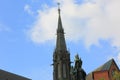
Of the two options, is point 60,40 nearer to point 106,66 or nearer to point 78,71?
point 78,71

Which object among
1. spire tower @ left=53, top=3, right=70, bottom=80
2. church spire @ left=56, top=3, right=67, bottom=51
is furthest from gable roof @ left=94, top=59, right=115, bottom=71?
church spire @ left=56, top=3, right=67, bottom=51

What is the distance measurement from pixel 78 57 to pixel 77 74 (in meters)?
4.37

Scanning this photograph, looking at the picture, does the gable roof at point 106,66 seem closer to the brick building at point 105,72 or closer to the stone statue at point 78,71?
the brick building at point 105,72

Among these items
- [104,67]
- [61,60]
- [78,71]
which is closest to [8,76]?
[61,60]

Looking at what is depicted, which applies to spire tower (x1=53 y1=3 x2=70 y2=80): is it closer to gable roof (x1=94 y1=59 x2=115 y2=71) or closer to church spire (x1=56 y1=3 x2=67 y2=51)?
church spire (x1=56 y1=3 x2=67 y2=51)

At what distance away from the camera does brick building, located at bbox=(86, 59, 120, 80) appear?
85.8m

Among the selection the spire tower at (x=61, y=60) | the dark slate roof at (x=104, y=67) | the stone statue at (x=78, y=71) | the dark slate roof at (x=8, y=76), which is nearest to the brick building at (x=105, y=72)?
the dark slate roof at (x=104, y=67)

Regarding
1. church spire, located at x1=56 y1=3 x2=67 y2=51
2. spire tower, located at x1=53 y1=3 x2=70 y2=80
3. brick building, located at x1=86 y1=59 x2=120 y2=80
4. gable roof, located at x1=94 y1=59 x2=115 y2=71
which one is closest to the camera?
brick building, located at x1=86 y1=59 x2=120 y2=80

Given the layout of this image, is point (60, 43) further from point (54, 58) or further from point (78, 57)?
point (78, 57)

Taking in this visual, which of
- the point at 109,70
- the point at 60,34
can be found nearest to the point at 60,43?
the point at 60,34

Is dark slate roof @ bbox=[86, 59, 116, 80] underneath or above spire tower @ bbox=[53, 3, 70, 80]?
underneath

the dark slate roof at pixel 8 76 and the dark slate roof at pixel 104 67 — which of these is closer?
the dark slate roof at pixel 104 67

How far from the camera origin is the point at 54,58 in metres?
100

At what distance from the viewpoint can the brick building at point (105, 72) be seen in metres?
85.8
